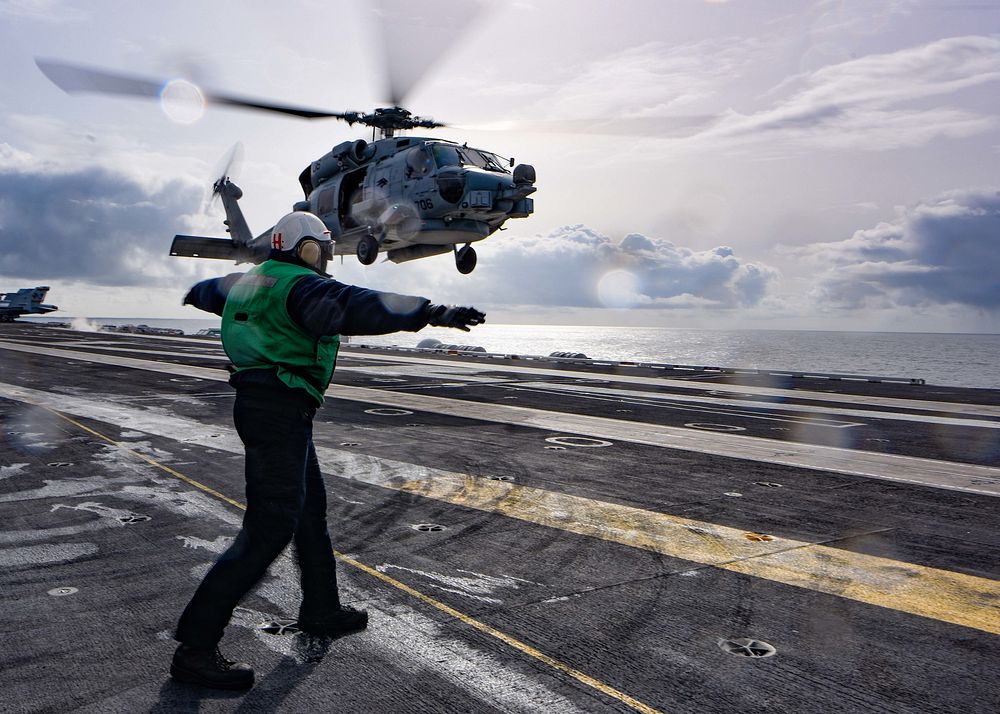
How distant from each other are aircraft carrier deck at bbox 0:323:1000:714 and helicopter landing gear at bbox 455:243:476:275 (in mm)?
14997

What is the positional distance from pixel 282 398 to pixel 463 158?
21.5 metres

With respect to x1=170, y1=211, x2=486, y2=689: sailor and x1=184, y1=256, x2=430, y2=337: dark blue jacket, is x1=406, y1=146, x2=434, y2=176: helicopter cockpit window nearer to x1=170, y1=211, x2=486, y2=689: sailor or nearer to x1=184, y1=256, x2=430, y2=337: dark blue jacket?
x1=170, y1=211, x2=486, y2=689: sailor

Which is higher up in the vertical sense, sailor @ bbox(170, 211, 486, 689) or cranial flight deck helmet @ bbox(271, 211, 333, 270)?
cranial flight deck helmet @ bbox(271, 211, 333, 270)

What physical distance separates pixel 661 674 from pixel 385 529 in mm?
3370

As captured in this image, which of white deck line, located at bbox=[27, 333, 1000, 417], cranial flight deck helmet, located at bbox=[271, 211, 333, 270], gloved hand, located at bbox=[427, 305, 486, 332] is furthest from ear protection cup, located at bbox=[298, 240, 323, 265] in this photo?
white deck line, located at bbox=[27, 333, 1000, 417]

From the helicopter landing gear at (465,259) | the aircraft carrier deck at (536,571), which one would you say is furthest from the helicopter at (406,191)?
the aircraft carrier deck at (536,571)

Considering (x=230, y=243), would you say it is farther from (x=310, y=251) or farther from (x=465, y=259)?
(x=310, y=251)

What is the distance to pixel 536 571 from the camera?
5570 mm

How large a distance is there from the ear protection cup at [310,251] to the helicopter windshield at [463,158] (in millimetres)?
20586

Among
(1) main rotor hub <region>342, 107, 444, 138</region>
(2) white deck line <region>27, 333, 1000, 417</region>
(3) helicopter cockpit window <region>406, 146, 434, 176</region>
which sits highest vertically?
(1) main rotor hub <region>342, 107, 444, 138</region>

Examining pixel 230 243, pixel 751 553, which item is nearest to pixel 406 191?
pixel 230 243

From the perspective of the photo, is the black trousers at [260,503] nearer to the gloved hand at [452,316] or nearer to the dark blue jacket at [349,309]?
the dark blue jacket at [349,309]

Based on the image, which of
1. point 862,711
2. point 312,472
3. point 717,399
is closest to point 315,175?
point 717,399

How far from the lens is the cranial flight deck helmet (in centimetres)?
429
